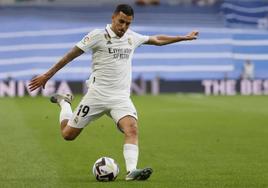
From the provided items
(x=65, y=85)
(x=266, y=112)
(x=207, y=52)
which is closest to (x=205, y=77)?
(x=207, y=52)

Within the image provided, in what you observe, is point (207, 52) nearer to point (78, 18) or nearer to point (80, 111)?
point (78, 18)

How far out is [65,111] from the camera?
42.1ft

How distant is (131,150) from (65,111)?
6.30 feet

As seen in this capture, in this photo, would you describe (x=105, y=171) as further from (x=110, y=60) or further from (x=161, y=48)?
(x=161, y=48)

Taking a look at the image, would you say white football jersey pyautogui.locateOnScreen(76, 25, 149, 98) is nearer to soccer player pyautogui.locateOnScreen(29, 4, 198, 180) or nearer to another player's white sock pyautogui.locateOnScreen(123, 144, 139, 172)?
soccer player pyautogui.locateOnScreen(29, 4, 198, 180)

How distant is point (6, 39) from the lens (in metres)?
42.7

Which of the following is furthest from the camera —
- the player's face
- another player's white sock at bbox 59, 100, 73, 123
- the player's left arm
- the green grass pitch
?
another player's white sock at bbox 59, 100, 73, 123

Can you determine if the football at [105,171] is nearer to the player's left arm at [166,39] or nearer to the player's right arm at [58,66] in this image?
the player's right arm at [58,66]

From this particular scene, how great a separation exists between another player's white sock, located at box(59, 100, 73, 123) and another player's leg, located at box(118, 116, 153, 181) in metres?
1.41

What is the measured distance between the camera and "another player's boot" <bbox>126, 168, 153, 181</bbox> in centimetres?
1101

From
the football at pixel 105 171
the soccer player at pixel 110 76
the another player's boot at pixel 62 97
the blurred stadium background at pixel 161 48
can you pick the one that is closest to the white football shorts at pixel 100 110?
the soccer player at pixel 110 76

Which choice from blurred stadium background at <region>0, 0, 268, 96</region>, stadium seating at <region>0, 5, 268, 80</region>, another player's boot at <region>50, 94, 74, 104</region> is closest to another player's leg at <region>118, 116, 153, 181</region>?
another player's boot at <region>50, 94, 74, 104</region>

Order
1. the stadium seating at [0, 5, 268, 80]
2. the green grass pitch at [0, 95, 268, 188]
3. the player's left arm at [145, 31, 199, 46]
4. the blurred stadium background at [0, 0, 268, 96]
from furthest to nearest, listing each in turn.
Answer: the stadium seating at [0, 5, 268, 80], the blurred stadium background at [0, 0, 268, 96], the player's left arm at [145, 31, 199, 46], the green grass pitch at [0, 95, 268, 188]

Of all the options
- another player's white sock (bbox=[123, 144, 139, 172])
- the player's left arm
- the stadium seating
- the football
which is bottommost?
the stadium seating
